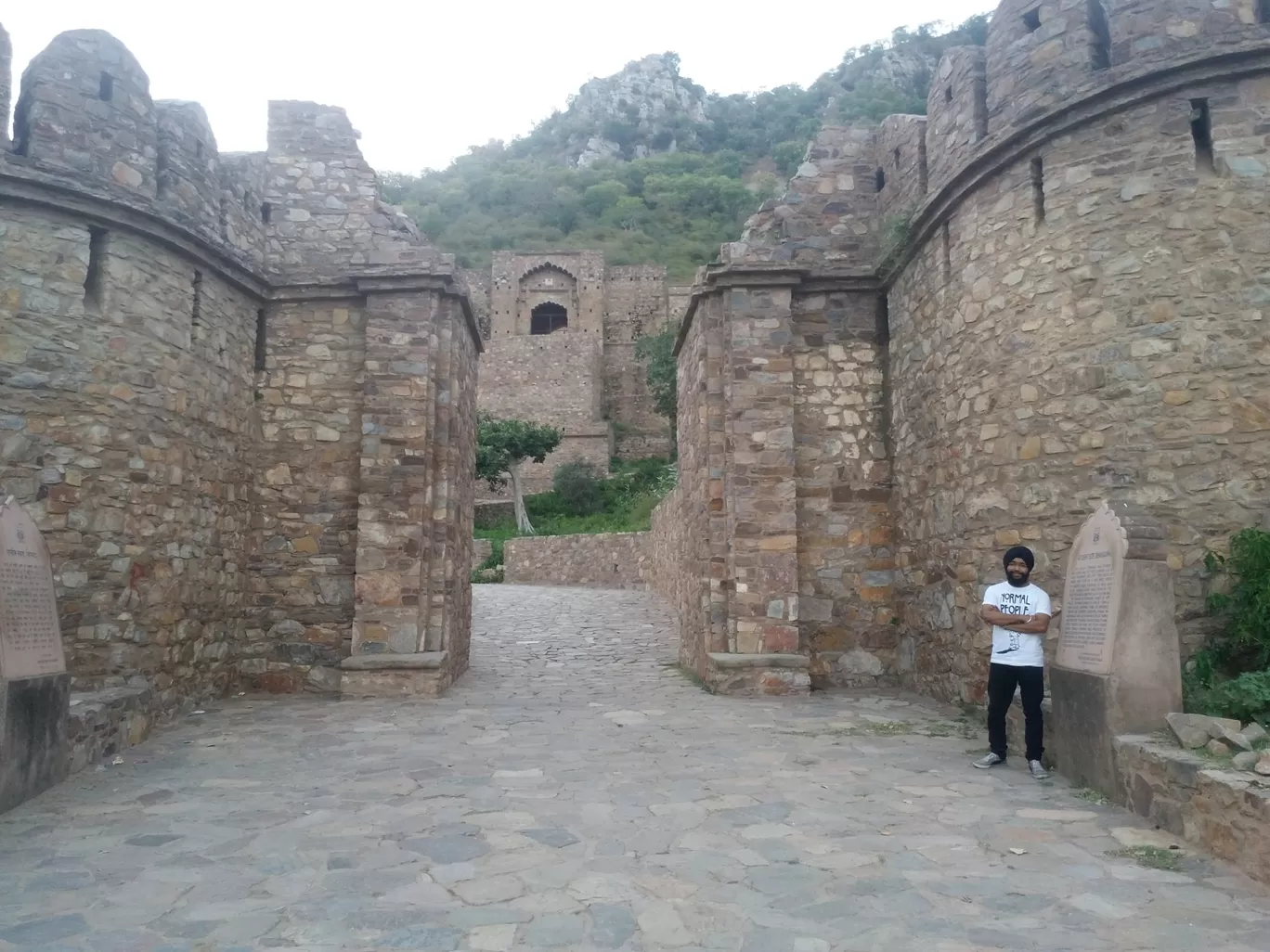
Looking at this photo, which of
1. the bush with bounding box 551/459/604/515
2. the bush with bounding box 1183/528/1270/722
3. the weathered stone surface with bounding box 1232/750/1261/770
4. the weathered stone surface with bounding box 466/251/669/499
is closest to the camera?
the weathered stone surface with bounding box 1232/750/1261/770

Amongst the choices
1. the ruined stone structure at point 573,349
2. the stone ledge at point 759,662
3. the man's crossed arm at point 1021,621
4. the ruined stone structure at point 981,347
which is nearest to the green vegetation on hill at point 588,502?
the ruined stone structure at point 573,349

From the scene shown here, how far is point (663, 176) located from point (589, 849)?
6999 cm

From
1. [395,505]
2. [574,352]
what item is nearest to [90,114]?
[395,505]

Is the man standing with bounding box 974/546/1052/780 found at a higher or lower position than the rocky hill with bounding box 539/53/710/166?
lower

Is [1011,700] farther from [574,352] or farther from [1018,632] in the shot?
[574,352]

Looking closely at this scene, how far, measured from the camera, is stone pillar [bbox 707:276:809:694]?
27.8ft

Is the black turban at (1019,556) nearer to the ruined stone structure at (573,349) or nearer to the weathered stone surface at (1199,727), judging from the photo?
the weathered stone surface at (1199,727)

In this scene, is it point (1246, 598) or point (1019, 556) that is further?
point (1019, 556)

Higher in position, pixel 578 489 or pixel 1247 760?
pixel 578 489

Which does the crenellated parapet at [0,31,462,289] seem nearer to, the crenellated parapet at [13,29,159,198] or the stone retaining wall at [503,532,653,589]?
the crenellated parapet at [13,29,159,198]

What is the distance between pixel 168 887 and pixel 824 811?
3139mm

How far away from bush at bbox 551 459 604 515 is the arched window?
1363cm

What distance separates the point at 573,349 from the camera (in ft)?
144

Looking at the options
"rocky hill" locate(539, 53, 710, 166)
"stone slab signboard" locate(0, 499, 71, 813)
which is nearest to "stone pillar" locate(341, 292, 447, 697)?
"stone slab signboard" locate(0, 499, 71, 813)
